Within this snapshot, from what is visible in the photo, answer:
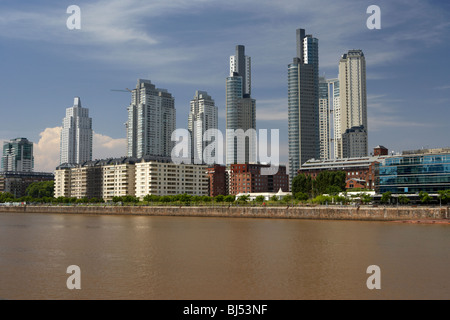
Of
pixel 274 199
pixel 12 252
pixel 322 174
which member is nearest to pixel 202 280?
pixel 12 252

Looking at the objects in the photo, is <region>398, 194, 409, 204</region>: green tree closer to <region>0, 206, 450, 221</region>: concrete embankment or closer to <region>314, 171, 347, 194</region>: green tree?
<region>0, 206, 450, 221</region>: concrete embankment

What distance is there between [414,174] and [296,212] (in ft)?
117

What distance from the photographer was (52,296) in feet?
94.0

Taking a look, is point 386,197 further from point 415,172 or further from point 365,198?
point 415,172

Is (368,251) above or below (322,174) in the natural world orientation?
below

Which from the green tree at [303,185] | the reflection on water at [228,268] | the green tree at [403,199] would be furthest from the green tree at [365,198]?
the reflection on water at [228,268]

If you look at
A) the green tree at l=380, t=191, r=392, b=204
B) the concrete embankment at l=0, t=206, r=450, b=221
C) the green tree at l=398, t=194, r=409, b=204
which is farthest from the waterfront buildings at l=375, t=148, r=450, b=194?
the concrete embankment at l=0, t=206, r=450, b=221

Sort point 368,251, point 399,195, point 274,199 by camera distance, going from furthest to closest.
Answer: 1. point 274,199
2. point 399,195
3. point 368,251

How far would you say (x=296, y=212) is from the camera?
396ft

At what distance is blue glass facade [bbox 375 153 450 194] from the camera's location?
126m

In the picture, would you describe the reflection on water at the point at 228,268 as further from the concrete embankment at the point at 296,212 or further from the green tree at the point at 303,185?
the green tree at the point at 303,185

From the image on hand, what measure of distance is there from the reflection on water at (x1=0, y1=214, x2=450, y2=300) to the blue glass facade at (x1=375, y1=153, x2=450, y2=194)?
71971mm
